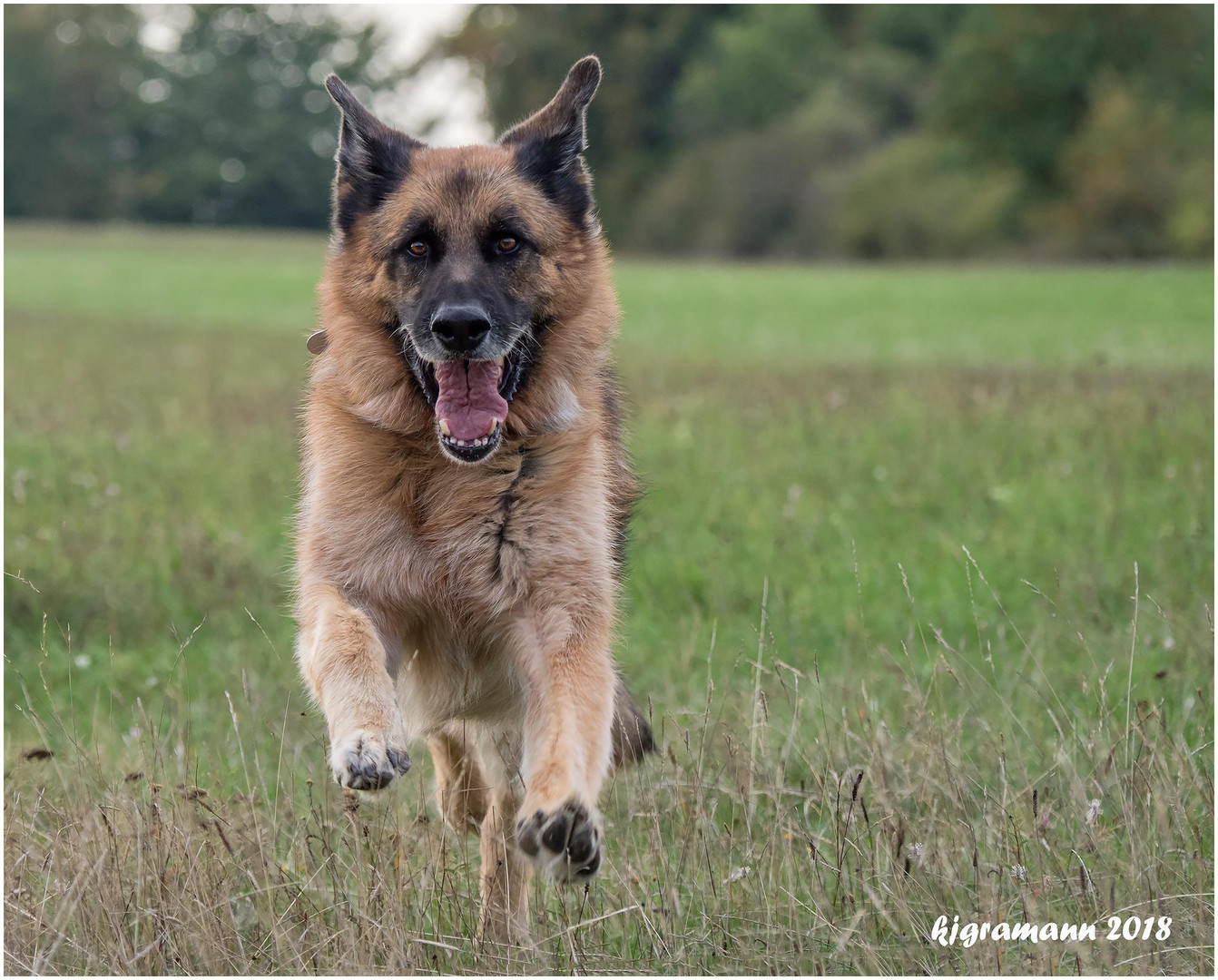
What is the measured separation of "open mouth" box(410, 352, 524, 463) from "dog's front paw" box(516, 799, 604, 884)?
3.60 feet

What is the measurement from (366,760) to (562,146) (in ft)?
7.08

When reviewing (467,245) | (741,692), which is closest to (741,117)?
(741,692)

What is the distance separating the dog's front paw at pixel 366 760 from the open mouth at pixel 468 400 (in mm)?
888

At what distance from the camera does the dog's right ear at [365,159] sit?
391 centimetres

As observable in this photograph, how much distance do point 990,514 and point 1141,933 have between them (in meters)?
4.54

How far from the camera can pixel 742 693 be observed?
4.84m

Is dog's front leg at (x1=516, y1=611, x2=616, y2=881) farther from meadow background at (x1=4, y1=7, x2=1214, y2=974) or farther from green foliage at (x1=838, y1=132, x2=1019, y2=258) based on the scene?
green foliage at (x1=838, y1=132, x2=1019, y2=258)

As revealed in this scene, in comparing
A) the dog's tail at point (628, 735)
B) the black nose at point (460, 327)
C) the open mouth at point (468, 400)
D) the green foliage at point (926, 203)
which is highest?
the black nose at point (460, 327)

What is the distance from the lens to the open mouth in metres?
3.55

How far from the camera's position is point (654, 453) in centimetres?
948

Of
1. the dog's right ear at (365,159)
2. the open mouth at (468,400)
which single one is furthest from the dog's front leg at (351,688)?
the dog's right ear at (365,159)

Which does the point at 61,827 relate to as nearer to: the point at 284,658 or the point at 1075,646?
the point at 284,658

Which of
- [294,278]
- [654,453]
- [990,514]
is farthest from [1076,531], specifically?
[294,278]

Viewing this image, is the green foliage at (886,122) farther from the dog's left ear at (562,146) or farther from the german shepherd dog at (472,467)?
the german shepherd dog at (472,467)
